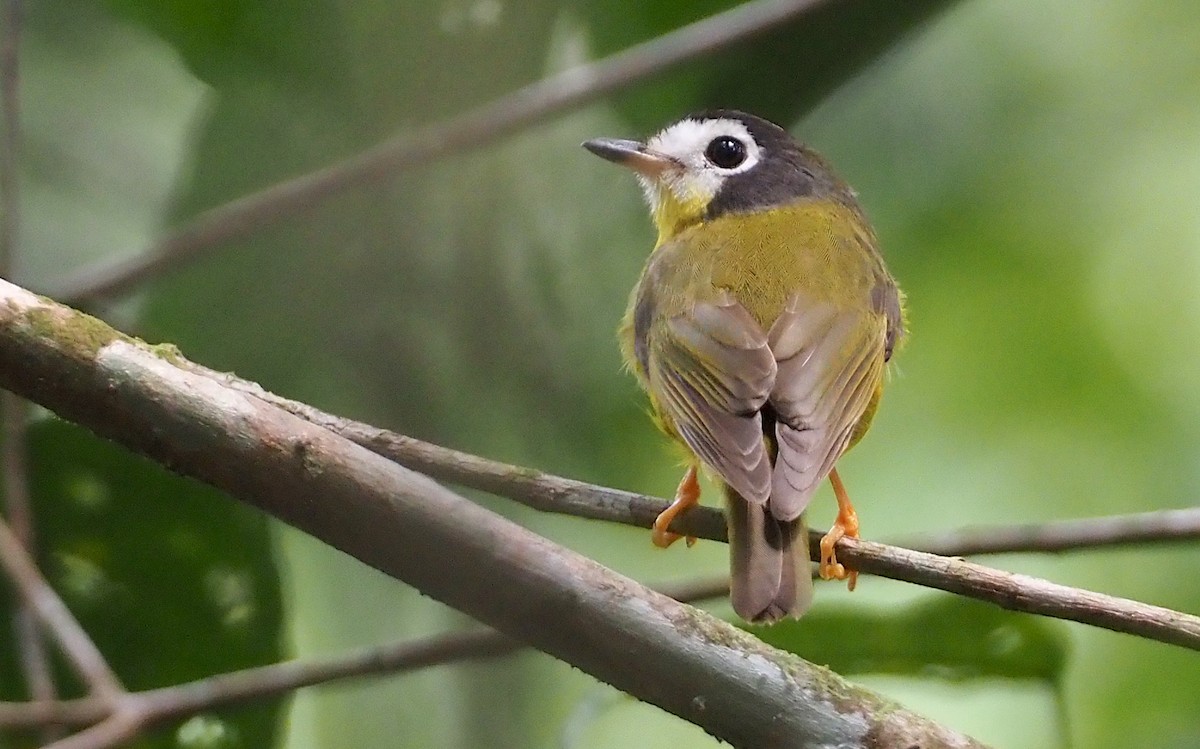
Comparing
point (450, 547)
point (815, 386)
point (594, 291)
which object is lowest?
point (450, 547)

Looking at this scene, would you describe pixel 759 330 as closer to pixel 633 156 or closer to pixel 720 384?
pixel 720 384

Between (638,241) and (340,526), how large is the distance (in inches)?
87.0

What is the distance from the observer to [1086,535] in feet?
6.54

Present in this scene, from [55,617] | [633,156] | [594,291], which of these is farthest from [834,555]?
[594,291]

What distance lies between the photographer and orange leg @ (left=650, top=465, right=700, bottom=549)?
1847mm

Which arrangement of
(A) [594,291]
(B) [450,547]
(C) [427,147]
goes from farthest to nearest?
(A) [594,291], (C) [427,147], (B) [450,547]

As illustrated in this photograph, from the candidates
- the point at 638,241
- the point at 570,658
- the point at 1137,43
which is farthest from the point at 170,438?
the point at 1137,43

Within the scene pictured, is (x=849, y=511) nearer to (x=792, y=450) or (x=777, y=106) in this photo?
(x=792, y=450)

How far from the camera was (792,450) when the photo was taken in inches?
73.4

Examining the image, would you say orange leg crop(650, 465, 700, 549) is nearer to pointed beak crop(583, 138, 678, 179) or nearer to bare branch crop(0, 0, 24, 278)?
pointed beak crop(583, 138, 678, 179)

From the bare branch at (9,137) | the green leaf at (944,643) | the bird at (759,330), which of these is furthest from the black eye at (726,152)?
the bare branch at (9,137)

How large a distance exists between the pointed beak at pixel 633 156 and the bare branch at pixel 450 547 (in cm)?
157

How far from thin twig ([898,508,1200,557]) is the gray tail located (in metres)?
0.32

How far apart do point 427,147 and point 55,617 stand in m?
1.17
